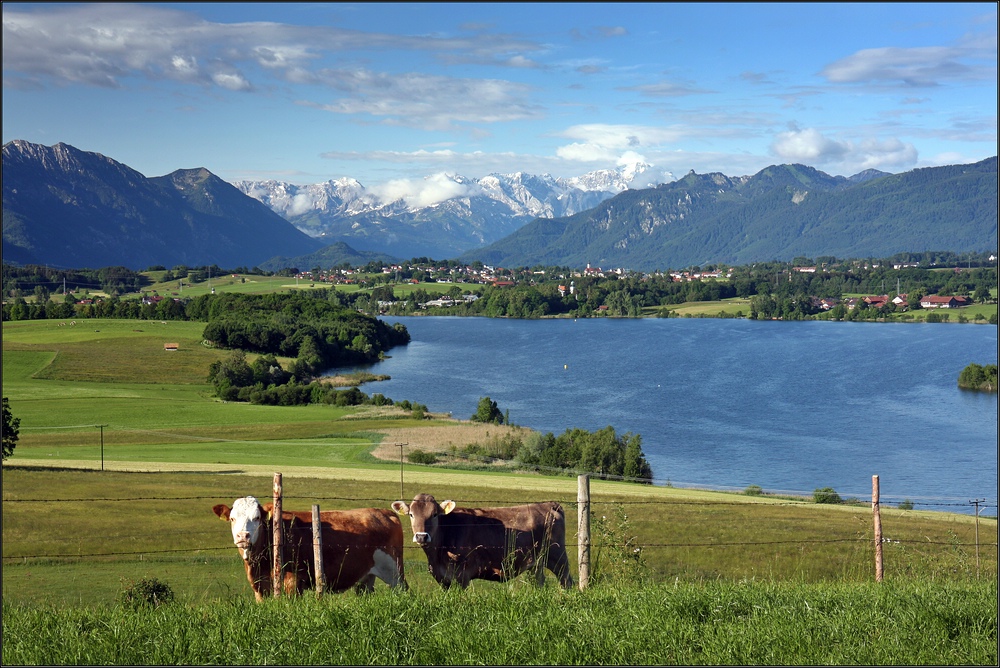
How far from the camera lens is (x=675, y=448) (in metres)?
47.8

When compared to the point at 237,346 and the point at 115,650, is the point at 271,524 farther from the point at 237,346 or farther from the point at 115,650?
the point at 237,346

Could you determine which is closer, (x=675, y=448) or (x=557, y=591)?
(x=557, y=591)

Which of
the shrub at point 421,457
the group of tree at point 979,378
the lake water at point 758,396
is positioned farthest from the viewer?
the group of tree at point 979,378

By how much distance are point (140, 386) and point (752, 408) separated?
4838 cm

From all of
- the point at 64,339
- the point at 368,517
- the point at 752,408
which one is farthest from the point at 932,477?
the point at 64,339

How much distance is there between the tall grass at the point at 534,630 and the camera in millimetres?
5027

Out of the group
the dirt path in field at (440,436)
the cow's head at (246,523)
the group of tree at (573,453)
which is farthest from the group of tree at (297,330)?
the cow's head at (246,523)

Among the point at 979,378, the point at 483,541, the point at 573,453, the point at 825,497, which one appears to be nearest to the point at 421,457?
the point at 573,453

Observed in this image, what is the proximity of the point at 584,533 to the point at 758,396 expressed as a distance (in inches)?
2519

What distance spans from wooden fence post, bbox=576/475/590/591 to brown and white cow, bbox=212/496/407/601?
1.49m

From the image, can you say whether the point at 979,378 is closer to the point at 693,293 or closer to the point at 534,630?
the point at 534,630

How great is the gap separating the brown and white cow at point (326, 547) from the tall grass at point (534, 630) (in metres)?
1.13

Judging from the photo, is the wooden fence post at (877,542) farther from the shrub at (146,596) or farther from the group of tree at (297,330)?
the group of tree at (297,330)

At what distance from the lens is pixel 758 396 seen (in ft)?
223
